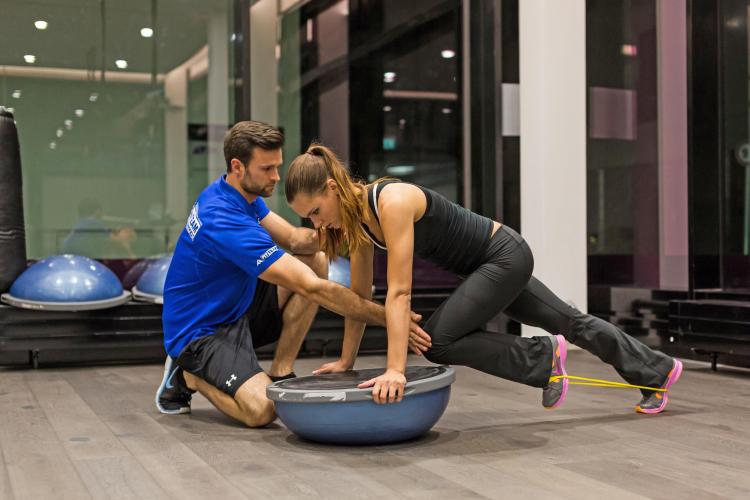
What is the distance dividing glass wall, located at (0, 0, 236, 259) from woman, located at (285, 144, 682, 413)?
3.69 meters

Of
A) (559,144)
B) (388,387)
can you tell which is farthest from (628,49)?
(388,387)

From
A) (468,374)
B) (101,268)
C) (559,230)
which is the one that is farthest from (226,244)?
(559,230)

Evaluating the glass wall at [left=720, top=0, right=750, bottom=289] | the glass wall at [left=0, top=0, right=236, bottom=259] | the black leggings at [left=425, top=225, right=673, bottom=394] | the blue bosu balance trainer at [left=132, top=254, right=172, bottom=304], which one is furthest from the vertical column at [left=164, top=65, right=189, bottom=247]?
the black leggings at [left=425, top=225, right=673, bottom=394]

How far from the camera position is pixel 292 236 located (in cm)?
335

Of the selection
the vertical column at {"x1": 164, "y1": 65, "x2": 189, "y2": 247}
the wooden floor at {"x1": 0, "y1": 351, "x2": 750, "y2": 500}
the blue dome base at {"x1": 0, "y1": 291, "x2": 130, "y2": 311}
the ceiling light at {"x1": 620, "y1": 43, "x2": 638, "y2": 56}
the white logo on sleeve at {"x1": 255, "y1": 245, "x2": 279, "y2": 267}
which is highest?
the ceiling light at {"x1": 620, "y1": 43, "x2": 638, "y2": 56}

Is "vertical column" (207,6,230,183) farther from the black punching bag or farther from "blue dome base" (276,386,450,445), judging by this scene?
"blue dome base" (276,386,450,445)

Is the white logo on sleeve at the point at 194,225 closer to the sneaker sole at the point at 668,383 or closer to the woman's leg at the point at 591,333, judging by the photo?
the woman's leg at the point at 591,333

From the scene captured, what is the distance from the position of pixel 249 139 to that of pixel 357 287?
0.61 m

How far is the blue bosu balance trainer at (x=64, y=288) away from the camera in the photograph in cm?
467

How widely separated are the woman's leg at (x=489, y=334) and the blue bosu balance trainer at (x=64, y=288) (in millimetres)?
2529

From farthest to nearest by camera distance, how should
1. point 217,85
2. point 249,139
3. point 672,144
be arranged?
point 217,85, point 672,144, point 249,139

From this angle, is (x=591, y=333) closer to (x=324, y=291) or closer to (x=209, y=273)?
(x=324, y=291)

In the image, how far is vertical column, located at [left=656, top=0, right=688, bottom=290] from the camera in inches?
214

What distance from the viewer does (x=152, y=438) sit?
110 inches
